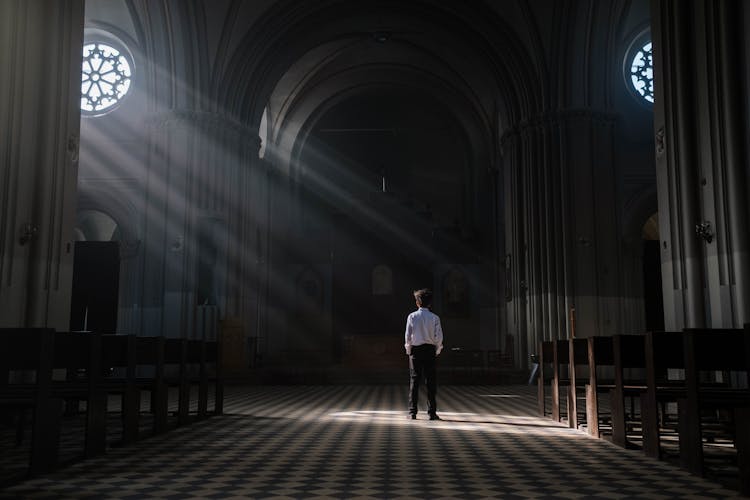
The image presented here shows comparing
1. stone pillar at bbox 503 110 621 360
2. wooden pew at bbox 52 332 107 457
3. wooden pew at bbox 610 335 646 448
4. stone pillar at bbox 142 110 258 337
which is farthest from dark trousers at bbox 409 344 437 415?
stone pillar at bbox 142 110 258 337

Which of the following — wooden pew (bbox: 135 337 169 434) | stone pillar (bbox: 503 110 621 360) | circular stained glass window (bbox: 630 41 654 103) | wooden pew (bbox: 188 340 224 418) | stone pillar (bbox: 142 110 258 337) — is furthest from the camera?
circular stained glass window (bbox: 630 41 654 103)

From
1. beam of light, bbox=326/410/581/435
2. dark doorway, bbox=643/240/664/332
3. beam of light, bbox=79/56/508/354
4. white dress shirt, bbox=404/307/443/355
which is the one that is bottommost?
beam of light, bbox=326/410/581/435

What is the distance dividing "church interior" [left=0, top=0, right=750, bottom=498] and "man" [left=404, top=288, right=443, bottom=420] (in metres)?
0.55

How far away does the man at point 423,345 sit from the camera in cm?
1016

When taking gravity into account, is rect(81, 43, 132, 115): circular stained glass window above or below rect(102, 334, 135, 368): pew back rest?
above

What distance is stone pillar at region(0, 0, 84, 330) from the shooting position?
9.77 metres

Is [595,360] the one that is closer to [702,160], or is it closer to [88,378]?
[702,160]

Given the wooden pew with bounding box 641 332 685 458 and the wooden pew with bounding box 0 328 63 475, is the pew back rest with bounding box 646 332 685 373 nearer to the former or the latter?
the wooden pew with bounding box 641 332 685 458

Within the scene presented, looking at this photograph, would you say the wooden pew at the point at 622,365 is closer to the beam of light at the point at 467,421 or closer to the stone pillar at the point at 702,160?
the beam of light at the point at 467,421

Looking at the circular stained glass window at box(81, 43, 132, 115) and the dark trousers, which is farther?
the circular stained glass window at box(81, 43, 132, 115)

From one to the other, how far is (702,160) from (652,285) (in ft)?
42.5

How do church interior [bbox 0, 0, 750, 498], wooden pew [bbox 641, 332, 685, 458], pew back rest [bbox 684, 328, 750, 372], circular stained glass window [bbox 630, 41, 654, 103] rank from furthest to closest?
circular stained glass window [bbox 630, 41, 654, 103] → wooden pew [bbox 641, 332, 685, 458] → church interior [bbox 0, 0, 750, 498] → pew back rest [bbox 684, 328, 750, 372]

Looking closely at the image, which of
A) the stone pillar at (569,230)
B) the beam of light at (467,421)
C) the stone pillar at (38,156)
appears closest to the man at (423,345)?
the beam of light at (467,421)

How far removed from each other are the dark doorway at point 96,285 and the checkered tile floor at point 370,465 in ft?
43.3
